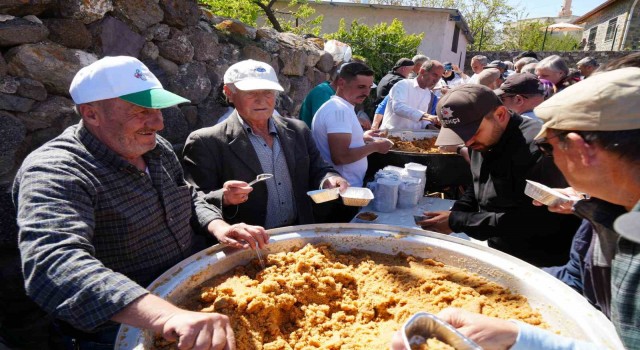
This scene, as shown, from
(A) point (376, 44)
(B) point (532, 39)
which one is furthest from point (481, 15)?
(A) point (376, 44)

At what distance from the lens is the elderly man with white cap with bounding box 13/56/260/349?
39.4 inches

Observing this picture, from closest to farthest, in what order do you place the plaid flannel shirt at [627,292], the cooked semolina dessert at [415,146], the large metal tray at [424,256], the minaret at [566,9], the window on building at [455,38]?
the plaid flannel shirt at [627,292] < the large metal tray at [424,256] < the cooked semolina dessert at [415,146] < the window on building at [455,38] < the minaret at [566,9]

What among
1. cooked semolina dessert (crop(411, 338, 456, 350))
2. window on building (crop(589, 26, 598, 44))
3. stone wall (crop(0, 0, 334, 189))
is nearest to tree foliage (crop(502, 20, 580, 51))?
window on building (crop(589, 26, 598, 44))

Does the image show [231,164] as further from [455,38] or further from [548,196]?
[455,38]

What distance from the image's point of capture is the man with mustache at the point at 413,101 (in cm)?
495

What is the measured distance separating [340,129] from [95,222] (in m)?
2.00

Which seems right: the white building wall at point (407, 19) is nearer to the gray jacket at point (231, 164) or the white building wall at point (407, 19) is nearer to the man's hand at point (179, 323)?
the gray jacket at point (231, 164)

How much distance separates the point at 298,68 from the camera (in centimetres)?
545

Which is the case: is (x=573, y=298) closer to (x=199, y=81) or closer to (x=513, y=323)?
(x=513, y=323)

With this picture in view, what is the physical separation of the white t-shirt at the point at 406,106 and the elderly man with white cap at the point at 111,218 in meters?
3.62

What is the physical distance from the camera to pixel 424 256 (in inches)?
67.5

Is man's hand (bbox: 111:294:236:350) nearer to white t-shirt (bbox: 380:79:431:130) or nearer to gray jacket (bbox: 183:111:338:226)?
gray jacket (bbox: 183:111:338:226)

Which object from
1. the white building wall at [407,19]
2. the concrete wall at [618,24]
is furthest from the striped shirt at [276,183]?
the concrete wall at [618,24]

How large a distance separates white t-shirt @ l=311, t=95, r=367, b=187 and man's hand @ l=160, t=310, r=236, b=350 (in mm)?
2135
